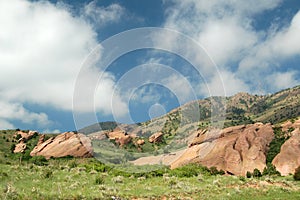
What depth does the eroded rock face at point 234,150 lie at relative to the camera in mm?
62438

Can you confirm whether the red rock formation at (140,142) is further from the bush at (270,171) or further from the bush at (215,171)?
the bush at (270,171)

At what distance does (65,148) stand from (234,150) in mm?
51164

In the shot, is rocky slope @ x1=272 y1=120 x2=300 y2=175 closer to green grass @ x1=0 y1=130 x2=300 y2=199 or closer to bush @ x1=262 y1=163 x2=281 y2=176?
bush @ x1=262 y1=163 x2=281 y2=176

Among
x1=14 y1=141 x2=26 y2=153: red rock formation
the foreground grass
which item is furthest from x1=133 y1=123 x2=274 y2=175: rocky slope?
x1=14 y1=141 x2=26 y2=153: red rock formation

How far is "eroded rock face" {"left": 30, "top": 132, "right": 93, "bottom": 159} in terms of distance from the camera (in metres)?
93.2

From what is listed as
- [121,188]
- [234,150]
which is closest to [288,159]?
[234,150]

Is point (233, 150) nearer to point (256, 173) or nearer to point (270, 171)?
point (256, 173)

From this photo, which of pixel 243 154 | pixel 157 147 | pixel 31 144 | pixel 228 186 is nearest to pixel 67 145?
pixel 31 144

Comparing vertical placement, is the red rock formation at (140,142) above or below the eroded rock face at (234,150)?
above

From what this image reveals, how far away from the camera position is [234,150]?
2554 inches

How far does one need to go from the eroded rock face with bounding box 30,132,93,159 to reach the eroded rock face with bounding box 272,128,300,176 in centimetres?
5475

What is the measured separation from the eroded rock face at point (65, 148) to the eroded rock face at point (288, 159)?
5475 centimetres

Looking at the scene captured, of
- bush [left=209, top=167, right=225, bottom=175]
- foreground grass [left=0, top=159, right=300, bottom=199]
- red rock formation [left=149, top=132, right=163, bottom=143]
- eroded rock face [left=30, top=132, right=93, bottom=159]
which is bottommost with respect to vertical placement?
foreground grass [left=0, top=159, right=300, bottom=199]

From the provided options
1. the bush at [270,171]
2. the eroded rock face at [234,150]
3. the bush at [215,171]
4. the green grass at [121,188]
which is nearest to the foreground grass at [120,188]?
the green grass at [121,188]
